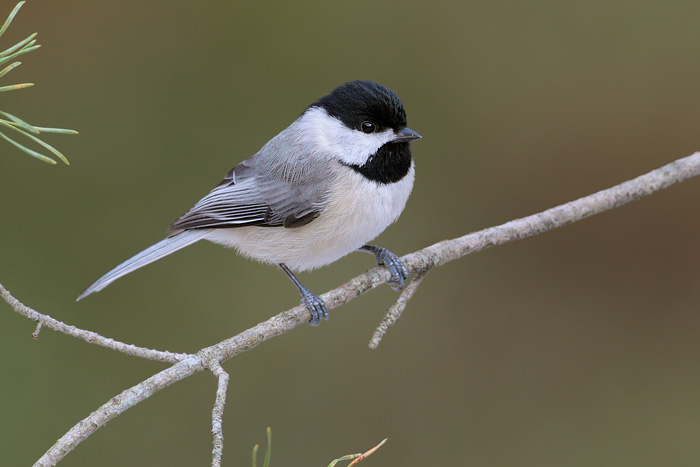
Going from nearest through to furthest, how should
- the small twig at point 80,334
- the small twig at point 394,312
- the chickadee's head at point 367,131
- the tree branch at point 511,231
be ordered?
the small twig at point 80,334 → the small twig at point 394,312 → the tree branch at point 511,231 → the chickadee's head at point 367,131

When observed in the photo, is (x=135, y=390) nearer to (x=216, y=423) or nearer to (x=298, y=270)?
(x=216, y=423)

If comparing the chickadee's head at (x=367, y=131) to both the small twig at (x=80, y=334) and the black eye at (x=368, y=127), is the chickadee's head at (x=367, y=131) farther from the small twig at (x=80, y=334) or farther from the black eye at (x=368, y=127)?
the small twig at (x=80, y=334)

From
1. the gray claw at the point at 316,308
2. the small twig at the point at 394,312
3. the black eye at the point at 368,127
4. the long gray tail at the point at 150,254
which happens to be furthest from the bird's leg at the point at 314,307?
the black eye at the point at 368,127

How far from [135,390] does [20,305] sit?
214 millimetres

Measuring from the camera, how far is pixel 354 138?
4.97ft

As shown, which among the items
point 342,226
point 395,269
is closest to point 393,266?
point 395,269

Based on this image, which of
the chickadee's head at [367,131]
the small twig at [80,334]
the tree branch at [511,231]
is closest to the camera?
the small twig at [80,334]

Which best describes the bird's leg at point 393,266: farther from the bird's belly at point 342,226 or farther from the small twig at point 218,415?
the small twig at point 218,415

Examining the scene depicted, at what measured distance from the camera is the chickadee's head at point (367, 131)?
1464 millimetres

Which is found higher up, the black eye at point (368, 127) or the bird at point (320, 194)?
the black eye at point (368, 127)

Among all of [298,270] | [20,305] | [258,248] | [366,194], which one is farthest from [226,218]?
[20,305]

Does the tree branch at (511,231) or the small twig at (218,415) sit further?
the tree branch at (511,231)

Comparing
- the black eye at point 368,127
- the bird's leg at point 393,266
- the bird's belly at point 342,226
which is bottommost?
the bird's leg at point 393,266

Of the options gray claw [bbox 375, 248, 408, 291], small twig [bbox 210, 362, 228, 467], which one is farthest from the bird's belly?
small twig [bbox 210, 362, 228, 467]
